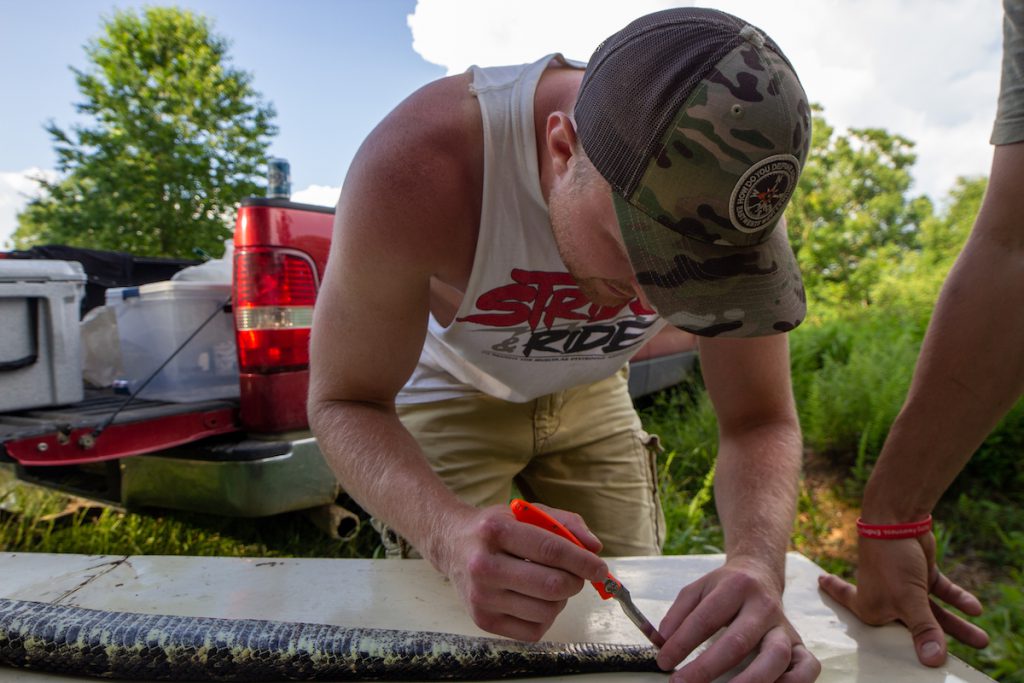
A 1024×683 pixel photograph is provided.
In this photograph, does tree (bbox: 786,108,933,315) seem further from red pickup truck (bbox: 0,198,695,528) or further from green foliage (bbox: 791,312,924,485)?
red pickup truck (bbox: 0,198,695,528)

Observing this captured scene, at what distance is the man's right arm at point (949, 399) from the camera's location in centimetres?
128

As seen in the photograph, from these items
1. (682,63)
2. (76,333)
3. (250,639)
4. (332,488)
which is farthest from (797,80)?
(76,333)

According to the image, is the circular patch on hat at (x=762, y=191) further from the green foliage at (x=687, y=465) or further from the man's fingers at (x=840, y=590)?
the green foliage at (x=687, y=465)

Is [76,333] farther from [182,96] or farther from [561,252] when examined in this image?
[182,96]

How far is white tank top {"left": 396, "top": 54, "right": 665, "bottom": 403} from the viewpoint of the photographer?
1461mm

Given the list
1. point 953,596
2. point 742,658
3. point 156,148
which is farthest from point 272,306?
point 156,148

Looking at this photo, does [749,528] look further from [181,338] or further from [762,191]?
[181,338]

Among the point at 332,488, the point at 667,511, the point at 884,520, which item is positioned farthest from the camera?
the point at 667,511

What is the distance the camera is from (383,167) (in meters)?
1.43

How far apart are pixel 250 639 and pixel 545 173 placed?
41.3 inches

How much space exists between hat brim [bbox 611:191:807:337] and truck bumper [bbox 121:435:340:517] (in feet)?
5.38

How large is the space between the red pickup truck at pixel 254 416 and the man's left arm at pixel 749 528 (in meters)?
1.45

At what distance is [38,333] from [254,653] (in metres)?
1.94

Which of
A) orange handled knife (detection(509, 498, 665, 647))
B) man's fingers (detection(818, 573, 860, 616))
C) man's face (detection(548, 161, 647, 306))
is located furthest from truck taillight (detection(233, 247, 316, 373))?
man's fingers (detection(818, 573, 860, 616))
